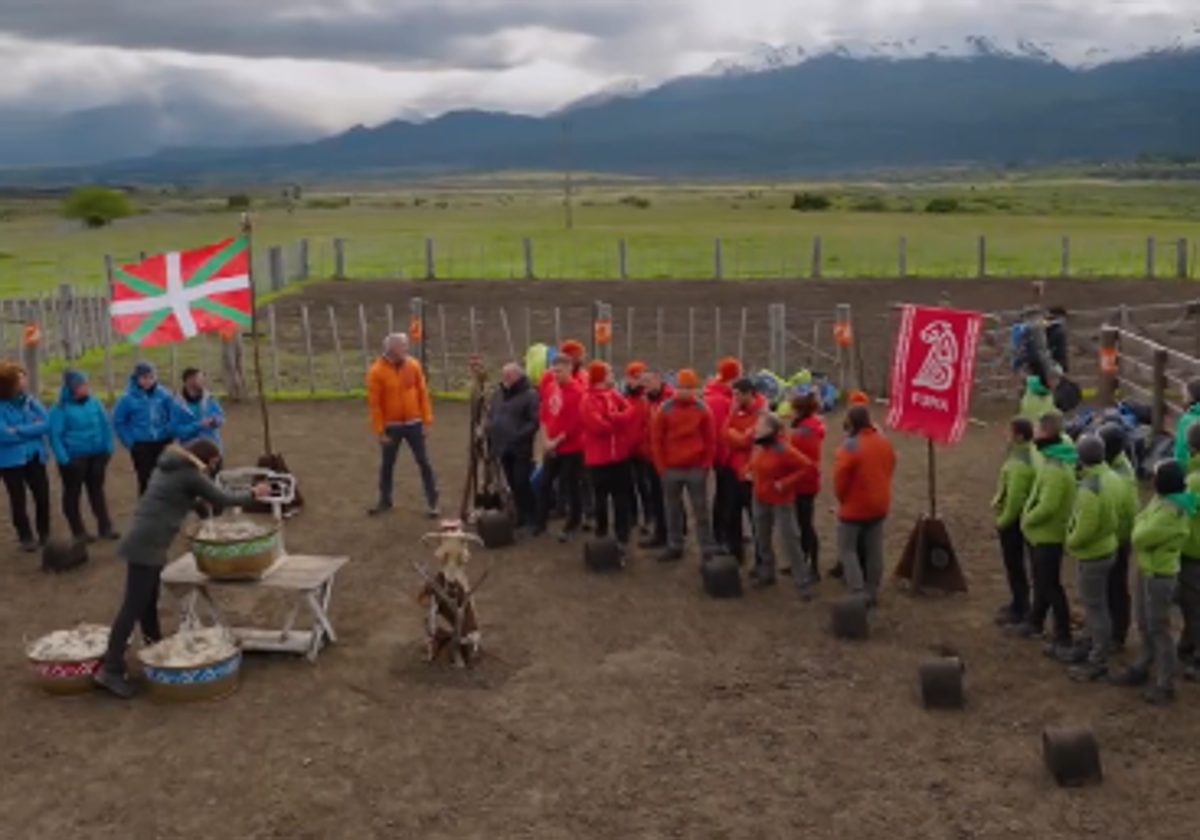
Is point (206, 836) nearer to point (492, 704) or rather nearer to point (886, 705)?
point (492, 704)

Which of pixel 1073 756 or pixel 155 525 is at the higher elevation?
pixel 155 525

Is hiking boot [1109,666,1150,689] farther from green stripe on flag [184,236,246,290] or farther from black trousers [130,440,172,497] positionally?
green stripe on flag [184,236,246,290]

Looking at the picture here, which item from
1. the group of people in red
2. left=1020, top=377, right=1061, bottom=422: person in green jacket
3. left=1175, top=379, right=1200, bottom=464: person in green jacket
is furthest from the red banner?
left=1020, top=377, right=1061, bottom=422: person in green jacket

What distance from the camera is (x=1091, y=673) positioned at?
29.7ft

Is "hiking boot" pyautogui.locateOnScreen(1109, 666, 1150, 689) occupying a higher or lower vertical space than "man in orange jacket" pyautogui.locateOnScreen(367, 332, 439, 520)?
lower

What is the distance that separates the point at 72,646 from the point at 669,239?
46.1 m

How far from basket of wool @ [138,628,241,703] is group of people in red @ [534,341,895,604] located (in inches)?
161

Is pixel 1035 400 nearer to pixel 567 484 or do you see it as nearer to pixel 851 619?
pixel 851 619

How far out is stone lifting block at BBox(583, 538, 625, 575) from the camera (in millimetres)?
11734

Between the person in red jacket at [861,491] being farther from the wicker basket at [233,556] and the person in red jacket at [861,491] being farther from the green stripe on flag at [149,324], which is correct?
the green stripe on flag at [149,324]

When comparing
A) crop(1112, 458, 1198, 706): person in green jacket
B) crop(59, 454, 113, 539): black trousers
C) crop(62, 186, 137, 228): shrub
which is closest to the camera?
crop(1112, 458, 1198, 706): person in green jacket

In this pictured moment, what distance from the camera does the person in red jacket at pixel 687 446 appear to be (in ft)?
36.9

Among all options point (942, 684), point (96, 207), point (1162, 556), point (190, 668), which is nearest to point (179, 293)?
point (190, 668)

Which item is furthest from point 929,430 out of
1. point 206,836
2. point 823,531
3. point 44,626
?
point 44,626
